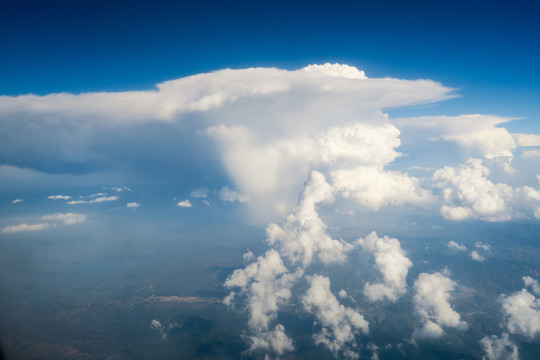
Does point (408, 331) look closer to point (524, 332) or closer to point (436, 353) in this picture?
point (436, 353)

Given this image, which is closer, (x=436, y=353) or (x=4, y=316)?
(x=436, y=353)

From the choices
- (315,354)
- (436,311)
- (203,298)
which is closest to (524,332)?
(436,311)

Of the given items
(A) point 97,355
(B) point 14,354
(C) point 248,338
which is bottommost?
(C) point 248,338

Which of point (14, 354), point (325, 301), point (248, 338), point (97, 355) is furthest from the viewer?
point (325, 301)

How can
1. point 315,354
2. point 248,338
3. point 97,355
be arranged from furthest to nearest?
point 248,338 < point 315,354 < point 97,355

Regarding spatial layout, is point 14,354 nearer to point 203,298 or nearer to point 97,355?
point 97,355

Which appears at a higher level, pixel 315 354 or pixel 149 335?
pixel 149 335

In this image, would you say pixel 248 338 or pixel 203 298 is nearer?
pixel 248 338

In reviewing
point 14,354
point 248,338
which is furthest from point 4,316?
point 248,338

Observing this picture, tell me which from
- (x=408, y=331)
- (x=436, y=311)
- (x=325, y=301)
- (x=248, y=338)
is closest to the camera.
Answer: (x=248, y=338)
